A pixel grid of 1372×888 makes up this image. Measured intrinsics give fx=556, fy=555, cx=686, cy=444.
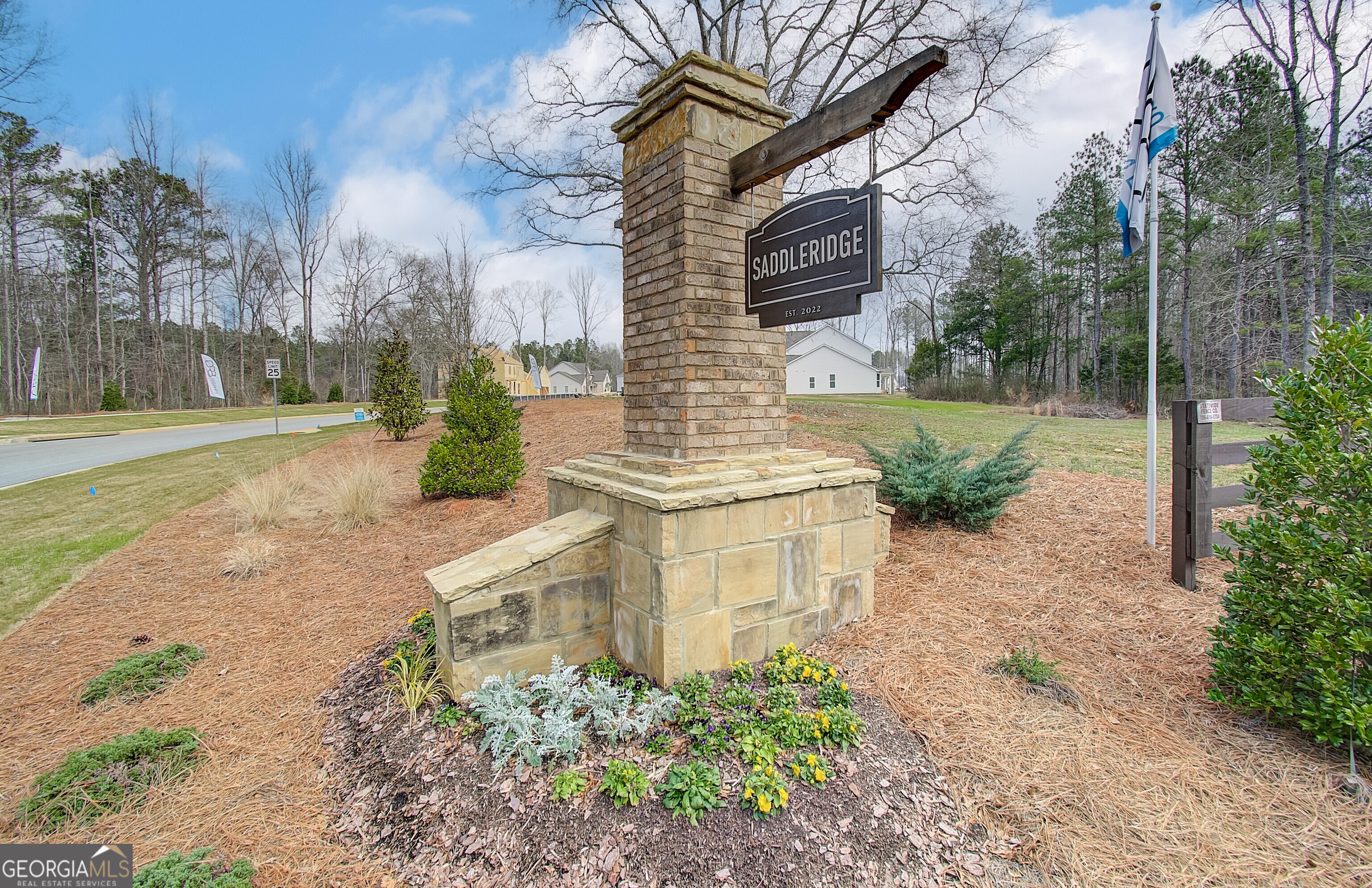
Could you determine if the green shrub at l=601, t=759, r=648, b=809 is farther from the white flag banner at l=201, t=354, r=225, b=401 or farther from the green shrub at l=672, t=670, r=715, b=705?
the white flag banner at l=201, t=354, r=225, b=401

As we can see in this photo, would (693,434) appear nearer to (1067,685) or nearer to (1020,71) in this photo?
(1067,685)

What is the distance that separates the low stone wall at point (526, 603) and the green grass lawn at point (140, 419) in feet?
69.1

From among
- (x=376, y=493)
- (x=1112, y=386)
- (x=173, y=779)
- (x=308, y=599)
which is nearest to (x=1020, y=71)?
(x=376, y=493)

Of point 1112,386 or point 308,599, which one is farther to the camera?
point 1112,386

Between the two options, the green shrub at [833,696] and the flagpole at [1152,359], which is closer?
the green shrub at [833,696]

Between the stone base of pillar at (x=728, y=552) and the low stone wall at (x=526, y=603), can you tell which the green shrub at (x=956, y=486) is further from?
the low stone wall at (x=526, y=603)

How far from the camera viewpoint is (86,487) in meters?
8.94

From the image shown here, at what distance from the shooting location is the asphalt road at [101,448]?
10812mm

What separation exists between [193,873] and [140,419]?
86.0 ft

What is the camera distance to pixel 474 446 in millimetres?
7305

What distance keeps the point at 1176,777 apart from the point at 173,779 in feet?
14.8

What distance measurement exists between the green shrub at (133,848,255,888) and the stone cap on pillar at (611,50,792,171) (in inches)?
153

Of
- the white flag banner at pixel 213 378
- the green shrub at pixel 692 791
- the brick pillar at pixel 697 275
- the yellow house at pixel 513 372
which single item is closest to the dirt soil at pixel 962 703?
the green shrub at pixel 692 791

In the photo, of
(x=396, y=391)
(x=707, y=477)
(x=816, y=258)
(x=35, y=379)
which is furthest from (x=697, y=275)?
(x=35, y=379)
